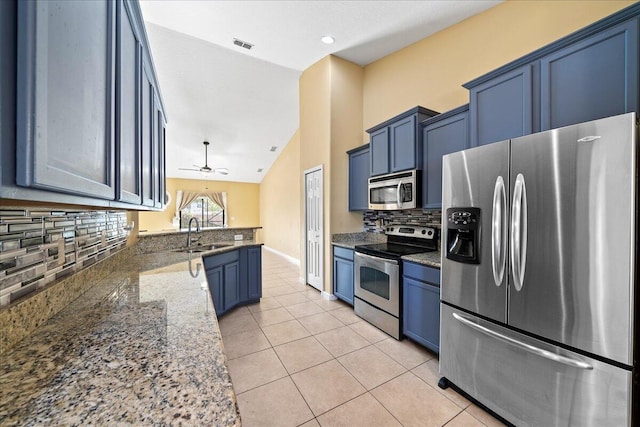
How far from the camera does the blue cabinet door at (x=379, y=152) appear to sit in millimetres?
2975

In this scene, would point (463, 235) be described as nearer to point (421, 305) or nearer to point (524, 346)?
point (524, 346)

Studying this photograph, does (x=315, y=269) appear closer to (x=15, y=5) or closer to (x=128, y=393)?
(x=128, y=393)

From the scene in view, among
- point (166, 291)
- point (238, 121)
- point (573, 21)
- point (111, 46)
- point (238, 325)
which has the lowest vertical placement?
point (238, 325)

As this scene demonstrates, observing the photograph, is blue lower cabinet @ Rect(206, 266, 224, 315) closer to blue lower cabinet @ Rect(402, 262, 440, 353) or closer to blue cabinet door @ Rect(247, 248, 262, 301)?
blue cabinet door @ Rect(247, 248, 262, 301)

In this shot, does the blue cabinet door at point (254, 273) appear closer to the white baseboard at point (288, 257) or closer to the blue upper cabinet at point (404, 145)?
the blue upper cabinet at point (404, 145)

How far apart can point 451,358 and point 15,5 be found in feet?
8.02

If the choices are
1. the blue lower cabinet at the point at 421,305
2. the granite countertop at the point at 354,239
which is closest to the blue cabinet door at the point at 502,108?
the blue lower cabinet at the point at 421,305

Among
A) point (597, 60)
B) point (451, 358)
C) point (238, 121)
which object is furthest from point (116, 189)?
point (238, 121)

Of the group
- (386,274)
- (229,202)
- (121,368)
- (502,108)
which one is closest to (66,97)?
(121,368)

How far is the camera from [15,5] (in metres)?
0.41

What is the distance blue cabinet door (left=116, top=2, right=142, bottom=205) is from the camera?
3.01ft

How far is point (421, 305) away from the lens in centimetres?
221

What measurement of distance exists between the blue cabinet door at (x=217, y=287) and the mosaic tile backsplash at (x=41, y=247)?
119 centimetres

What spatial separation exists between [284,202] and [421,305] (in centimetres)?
579
